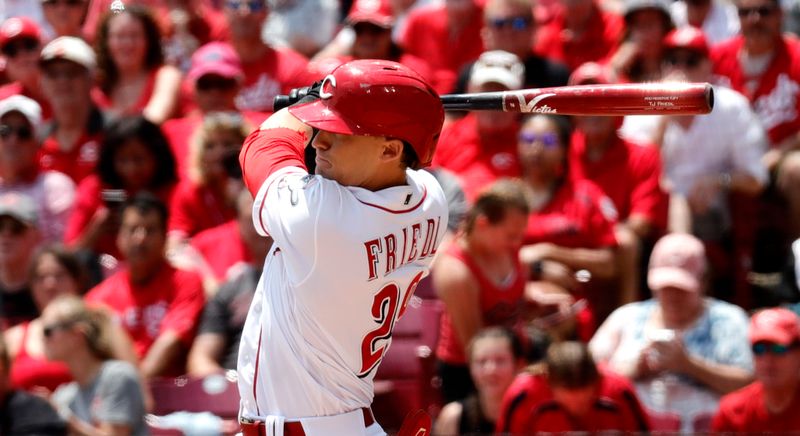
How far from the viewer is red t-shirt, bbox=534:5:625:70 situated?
8164 mm

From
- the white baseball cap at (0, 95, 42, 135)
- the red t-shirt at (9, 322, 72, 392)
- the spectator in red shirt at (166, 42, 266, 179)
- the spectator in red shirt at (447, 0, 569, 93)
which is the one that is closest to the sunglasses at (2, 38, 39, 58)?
the white baseball cap at (0, 95, 42, 135)

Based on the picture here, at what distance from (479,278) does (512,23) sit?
197 centimetres

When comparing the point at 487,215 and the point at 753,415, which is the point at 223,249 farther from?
the point at 753,415

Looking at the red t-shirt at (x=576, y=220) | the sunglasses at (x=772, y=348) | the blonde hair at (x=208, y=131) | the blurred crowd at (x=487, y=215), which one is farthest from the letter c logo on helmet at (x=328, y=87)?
the blonde hair at (x=208, y=131)

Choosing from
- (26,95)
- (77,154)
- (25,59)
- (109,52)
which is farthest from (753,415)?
(25,59)

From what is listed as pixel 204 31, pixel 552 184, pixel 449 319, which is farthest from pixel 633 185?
pixel 204 31

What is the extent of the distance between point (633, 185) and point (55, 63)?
11.2 ft

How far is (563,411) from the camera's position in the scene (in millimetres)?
5586

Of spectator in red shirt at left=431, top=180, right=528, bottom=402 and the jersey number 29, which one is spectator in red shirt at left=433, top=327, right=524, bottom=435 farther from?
A: the jersey number 29

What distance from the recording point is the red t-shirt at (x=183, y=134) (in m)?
7.48

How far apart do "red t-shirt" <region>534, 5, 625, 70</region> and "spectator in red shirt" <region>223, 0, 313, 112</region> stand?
156 centimetres

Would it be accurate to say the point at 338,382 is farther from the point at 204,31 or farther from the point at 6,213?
the point at 204,31

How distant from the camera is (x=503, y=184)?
6285 mm

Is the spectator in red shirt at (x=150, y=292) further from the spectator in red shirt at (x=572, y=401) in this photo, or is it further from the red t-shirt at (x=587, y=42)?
the red t-shirt at (x=587, y=42)
